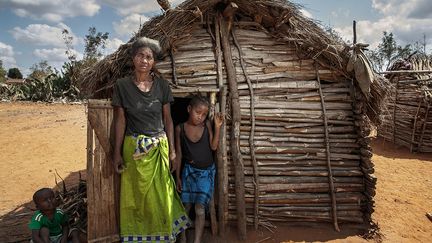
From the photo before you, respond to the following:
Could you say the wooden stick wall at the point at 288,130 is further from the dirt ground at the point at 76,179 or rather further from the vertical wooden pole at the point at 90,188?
the vertical wooden pole at the point at 90,188

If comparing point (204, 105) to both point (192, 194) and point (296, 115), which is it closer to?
point (192, 194)

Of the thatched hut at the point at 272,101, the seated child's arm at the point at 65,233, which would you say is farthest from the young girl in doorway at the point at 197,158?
the seated child's arm at the point at 65,233

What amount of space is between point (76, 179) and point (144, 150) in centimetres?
429

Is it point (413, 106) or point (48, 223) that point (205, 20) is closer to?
point (48, 223)

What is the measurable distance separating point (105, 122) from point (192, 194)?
1.30m

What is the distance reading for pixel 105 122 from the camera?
354 centimetres

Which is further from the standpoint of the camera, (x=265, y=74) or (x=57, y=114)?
(x=57, y=114)

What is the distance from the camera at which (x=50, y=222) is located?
11.8 feet

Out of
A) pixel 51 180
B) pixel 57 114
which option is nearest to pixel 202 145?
pixel 51 180

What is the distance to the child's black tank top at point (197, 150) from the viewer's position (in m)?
3.91

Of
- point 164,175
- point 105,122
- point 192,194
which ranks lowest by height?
point 192,194

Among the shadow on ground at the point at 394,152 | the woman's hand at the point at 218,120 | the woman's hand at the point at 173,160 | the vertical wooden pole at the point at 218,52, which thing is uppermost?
the vertical wooden pole at the point at 218,52

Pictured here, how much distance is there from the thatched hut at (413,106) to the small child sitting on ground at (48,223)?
8.50m

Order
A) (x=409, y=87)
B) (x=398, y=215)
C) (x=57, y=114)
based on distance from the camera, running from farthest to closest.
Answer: (x=57, y=114), (x=409, y=87), (x=398, y=215)
